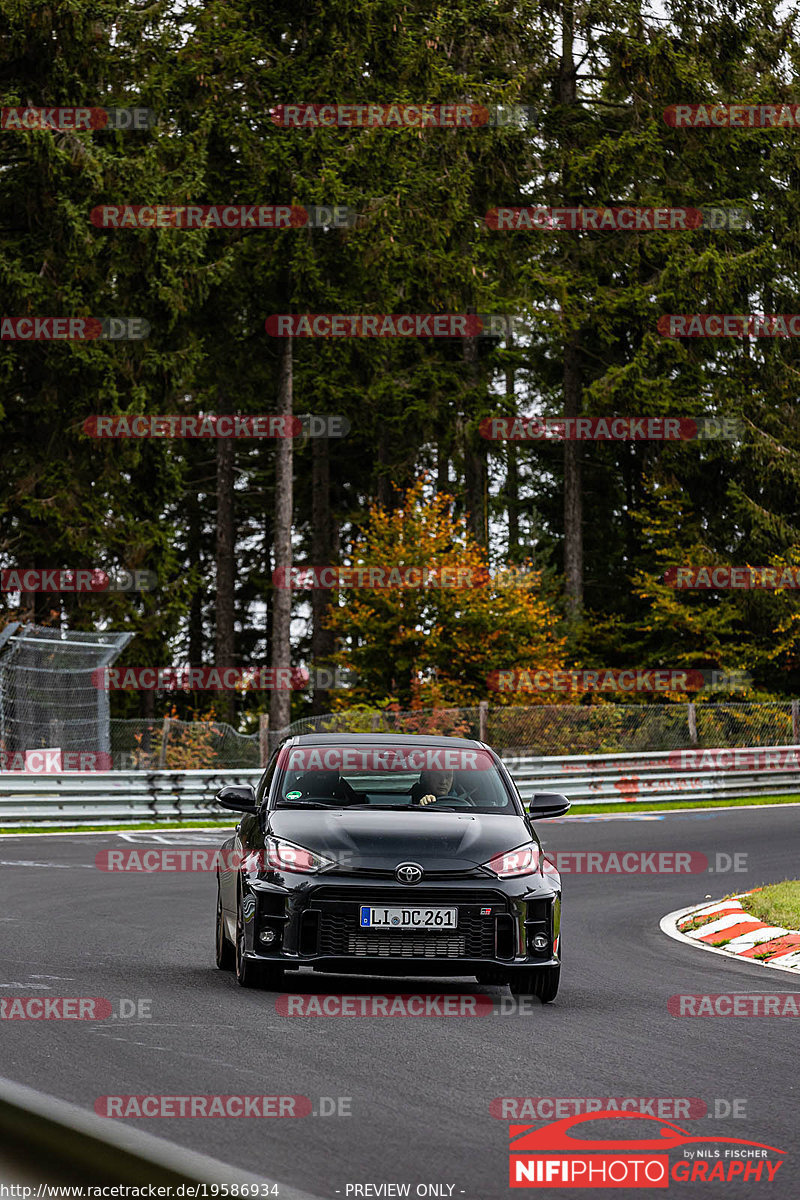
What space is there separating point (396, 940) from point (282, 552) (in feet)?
90.0

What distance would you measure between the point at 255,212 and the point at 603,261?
479 inches

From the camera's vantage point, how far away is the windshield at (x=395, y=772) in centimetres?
996

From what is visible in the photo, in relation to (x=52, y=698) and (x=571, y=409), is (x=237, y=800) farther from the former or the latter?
(x=571, y=409)

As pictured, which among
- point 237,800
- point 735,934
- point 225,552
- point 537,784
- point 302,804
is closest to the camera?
point 302,804

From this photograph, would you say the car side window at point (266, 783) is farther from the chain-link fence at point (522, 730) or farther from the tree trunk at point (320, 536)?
the tree trunk at point (320, 536)

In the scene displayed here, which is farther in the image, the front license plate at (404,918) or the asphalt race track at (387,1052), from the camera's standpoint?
the front license plate at (404,918)

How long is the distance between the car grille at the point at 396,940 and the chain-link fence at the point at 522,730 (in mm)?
16744

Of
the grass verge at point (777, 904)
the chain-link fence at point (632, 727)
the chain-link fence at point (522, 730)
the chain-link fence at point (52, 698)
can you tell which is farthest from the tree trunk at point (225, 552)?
the grass verge at point (777, 904)

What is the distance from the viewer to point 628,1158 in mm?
5562

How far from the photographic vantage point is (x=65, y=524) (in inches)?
1452

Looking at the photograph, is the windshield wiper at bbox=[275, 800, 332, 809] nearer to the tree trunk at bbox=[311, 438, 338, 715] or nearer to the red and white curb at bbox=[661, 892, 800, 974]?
the red and white curb at bbox=[661, 892, 800, 974]

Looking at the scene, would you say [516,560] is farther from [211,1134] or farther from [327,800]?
[211,1134]

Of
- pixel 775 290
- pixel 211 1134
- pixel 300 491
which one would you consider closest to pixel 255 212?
pixel 775 290

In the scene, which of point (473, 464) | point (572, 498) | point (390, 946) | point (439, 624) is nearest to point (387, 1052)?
point (390, 946)
